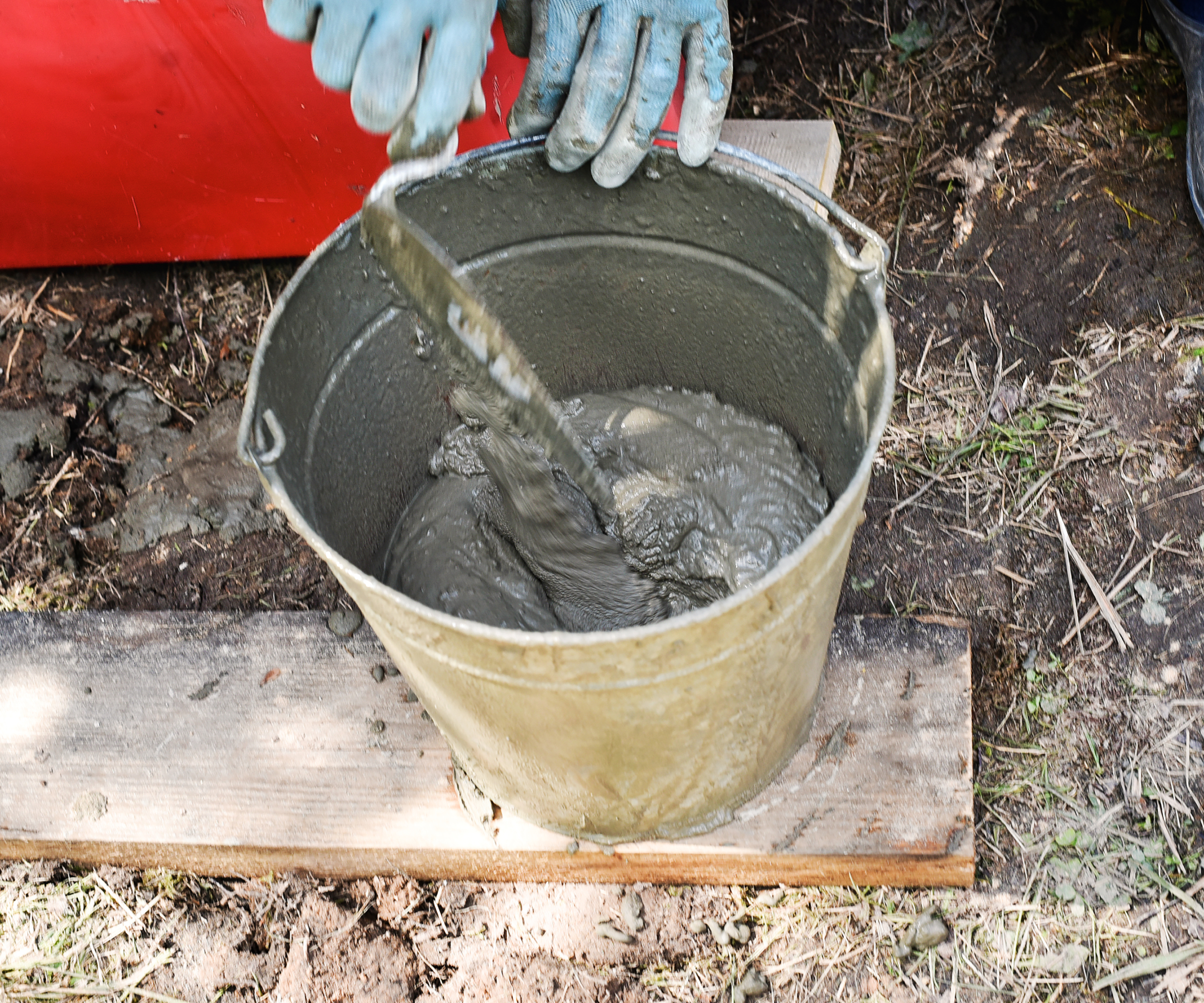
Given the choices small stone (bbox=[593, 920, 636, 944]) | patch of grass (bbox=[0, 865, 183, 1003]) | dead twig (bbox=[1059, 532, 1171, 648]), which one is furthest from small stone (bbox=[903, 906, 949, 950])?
patch of grass (bbox=[0, 865, 183, 1003])

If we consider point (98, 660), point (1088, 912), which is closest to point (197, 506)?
point (98, 660)

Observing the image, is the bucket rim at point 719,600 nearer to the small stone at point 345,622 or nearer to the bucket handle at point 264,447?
the bucket handle at point 264,447

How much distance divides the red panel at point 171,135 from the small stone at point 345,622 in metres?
1.04

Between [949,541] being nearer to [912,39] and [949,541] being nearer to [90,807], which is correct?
[912,39]

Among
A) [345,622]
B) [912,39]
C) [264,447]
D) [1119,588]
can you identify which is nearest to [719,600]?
[264,447]

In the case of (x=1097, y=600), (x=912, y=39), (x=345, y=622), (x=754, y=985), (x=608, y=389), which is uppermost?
(x=912, y=39)

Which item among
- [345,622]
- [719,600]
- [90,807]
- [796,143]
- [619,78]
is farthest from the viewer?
[796,143]

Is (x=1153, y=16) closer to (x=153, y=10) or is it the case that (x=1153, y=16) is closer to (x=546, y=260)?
(x=546, y=260)

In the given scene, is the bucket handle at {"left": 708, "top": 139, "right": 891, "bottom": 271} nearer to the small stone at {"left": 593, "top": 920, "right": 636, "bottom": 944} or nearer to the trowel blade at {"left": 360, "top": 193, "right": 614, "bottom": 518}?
the trowel blade at {"left": 360, "top": 193, "right": 614, "bottom": 518}

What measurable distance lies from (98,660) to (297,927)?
68cm

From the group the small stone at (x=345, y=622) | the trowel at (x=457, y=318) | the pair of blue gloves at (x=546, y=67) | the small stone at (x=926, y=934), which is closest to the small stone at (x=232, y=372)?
the small stone at (x=345, y=622)

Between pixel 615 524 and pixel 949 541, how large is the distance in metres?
0.83

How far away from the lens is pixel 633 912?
1.85 meters

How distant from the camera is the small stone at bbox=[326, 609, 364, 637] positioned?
1992 millimetres
